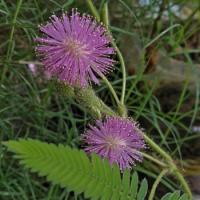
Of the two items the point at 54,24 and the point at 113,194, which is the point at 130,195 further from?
the point at 54,24

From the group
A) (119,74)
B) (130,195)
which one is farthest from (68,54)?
(119,74)

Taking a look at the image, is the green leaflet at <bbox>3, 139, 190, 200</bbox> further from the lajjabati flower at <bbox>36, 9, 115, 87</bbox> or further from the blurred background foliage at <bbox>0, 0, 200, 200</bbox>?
the blurred background foliage at <bbox>0, 0, 200, 200</bbox>

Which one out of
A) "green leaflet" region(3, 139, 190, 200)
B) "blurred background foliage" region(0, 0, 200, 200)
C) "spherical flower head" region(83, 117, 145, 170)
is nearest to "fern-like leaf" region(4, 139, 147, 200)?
"green leaflet" region(3, 139, 190, 200)

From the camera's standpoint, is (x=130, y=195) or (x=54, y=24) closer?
(x=130, y=195)

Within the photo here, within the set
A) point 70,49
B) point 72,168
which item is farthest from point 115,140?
point 72,168

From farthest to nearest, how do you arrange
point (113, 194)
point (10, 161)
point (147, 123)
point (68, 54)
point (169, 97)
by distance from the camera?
point (169, 97), point (147, 123), point (10, 161), point (68, 54), point (113, 194)

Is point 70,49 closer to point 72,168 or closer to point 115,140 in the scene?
point 115,140

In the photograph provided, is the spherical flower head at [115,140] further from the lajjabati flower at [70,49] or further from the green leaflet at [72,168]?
the green leaflet at [72,168]
